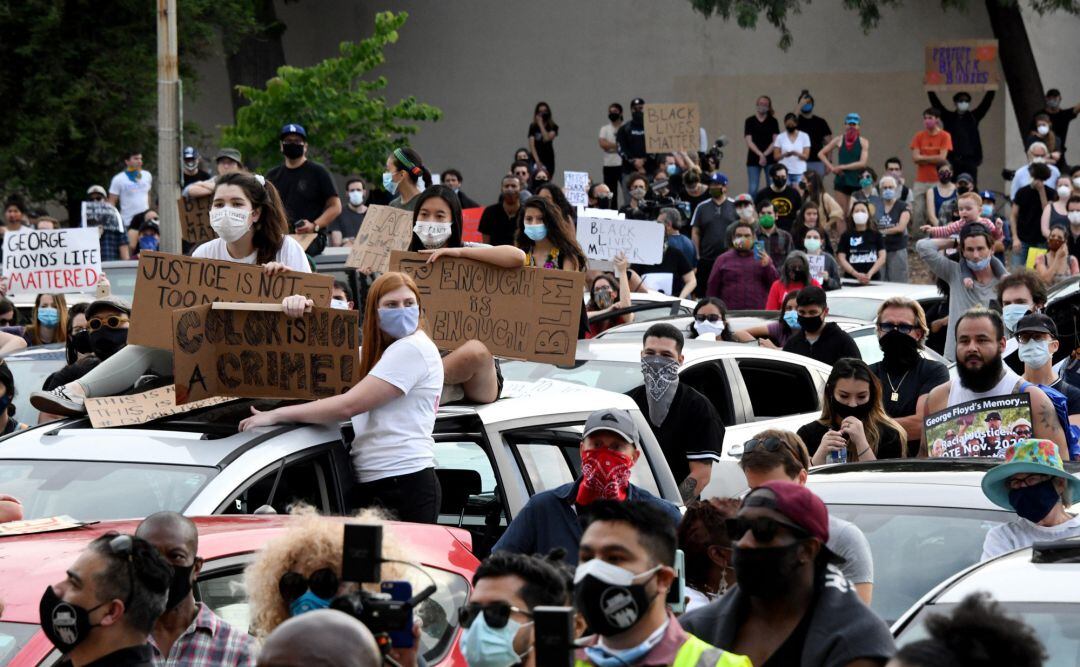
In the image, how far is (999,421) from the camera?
24.3 ft

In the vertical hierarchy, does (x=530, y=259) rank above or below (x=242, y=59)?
below

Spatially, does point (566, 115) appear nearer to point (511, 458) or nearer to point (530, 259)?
point (530, 259)

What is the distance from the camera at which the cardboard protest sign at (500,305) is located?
8289 mm

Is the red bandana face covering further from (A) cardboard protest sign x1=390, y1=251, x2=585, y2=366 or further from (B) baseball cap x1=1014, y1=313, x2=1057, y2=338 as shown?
→ (B) baseball cap x1=1014, y1=313, x2=1057, y2=338

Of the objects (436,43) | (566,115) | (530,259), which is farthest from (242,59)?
(530,259)

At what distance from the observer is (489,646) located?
4.16 meters

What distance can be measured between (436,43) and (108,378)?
25945mm

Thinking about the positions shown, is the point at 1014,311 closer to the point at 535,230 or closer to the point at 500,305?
the point at 535,230

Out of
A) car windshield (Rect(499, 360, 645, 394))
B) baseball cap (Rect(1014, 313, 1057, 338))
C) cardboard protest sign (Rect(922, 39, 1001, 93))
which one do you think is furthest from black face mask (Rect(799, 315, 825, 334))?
cardboard protest sign (Rect(922, 39, 1001, 93))

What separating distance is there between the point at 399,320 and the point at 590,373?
325 centimetres

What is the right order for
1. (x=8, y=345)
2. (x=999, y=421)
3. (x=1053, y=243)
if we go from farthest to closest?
(x=1053, y=243) → (x=8, y=345) → (x=999, y=421)

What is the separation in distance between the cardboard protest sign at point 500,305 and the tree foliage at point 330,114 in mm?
13043

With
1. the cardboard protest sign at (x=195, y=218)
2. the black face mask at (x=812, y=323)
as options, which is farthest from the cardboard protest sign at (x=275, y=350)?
the black face mask at (x=812, y=323)

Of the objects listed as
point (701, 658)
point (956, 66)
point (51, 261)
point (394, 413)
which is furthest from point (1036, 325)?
point (956, 66)
